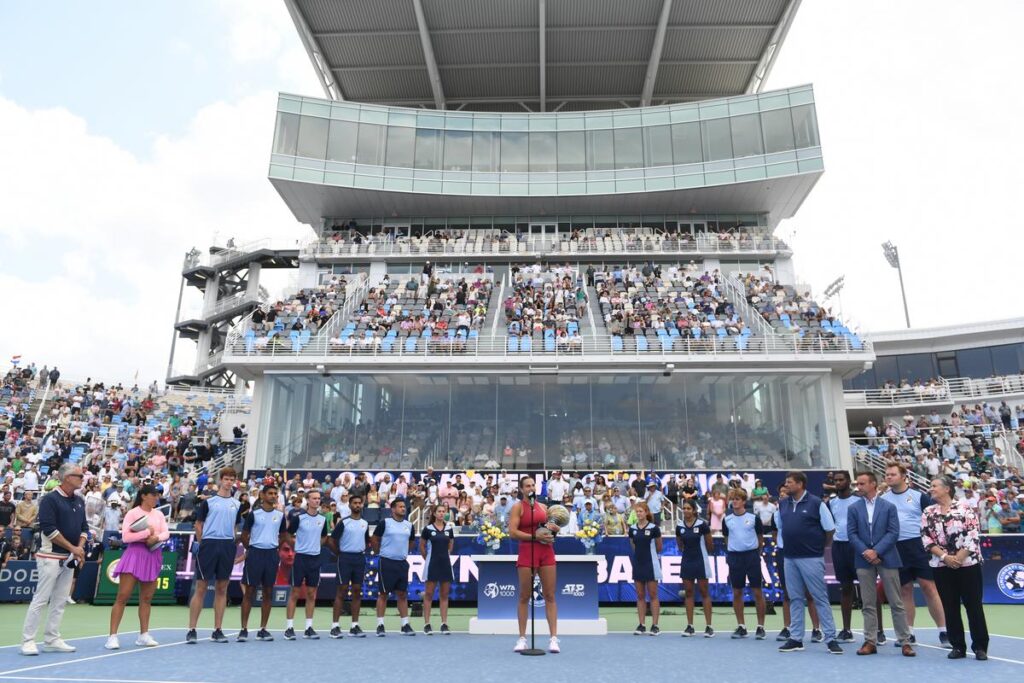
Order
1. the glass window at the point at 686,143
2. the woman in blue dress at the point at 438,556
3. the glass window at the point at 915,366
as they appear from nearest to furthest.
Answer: the woman in blue dress at the point at 438,556
the glass window at the point at 686,143
the glass window at the point at 915,366

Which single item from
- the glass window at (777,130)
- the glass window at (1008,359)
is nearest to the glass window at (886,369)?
the glass window at (1008,359)

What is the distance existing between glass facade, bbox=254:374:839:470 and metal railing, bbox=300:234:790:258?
488 inches

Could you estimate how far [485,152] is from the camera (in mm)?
38969

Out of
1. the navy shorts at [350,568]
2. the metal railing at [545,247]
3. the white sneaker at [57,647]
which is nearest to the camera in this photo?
the white sneaker at [57,647]

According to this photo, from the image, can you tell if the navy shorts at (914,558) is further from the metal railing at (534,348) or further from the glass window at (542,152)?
the glass window at (542,152)

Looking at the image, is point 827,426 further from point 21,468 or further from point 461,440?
point 21,468

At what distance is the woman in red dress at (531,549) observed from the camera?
7.75 meters

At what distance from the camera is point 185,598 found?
1380 cm

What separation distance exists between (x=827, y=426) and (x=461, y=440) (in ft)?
42.9

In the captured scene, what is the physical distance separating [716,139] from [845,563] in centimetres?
3282

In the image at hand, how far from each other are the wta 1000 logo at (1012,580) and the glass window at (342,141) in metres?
33.5

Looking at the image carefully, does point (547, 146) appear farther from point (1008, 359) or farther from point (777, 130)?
point (1008, 359)

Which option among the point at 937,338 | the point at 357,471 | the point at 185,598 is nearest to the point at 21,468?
the point at 357,471

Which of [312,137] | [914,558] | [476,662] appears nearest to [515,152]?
[312,137]
